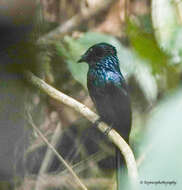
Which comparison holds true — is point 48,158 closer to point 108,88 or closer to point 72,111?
point 72,111

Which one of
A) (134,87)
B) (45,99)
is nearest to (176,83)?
(134,87)

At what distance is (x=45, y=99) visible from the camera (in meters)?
1.17

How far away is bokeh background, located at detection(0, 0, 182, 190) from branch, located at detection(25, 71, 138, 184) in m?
0.01

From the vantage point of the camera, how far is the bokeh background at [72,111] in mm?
1079

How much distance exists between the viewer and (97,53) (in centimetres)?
117

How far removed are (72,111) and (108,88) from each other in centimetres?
11

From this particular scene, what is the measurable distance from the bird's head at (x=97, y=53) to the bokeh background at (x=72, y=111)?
1 cm

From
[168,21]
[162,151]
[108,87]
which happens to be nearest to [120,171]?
[162,151]

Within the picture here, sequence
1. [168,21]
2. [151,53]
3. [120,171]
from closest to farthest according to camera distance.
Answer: [151,53]
[168,21]
[120,171]

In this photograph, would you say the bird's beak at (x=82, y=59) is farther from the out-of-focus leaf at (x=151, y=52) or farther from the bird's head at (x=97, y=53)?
the out-of-focus leaf at (x=151, y=52)

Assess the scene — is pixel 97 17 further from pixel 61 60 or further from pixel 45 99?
pixel 45 99

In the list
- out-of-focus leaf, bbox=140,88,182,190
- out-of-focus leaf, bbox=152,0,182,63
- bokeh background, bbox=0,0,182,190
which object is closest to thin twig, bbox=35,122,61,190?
bokeh background, bbox=0,0,182,190

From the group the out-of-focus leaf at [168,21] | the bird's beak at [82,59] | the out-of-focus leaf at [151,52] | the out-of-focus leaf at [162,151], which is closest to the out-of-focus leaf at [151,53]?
the out-of-focus leaf at [151,52]

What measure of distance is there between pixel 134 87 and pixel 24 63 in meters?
0.40
